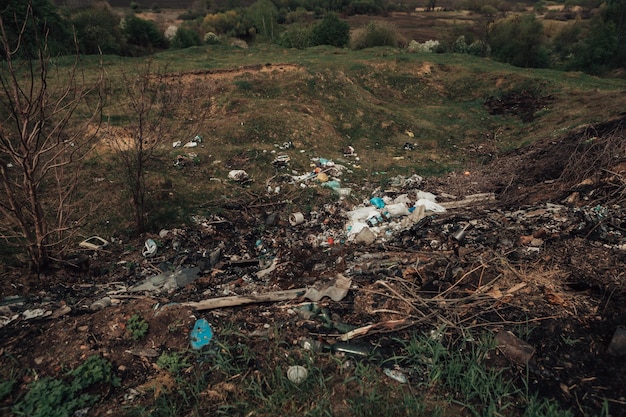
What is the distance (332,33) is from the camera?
1103 inches

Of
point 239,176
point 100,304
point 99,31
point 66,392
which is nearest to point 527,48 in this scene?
point 239,176

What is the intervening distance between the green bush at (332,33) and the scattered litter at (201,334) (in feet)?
97.3

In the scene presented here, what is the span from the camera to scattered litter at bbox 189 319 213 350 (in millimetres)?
2604

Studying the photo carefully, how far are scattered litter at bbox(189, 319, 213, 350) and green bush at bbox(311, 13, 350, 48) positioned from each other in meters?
29.7

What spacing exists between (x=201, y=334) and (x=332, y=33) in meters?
30.1

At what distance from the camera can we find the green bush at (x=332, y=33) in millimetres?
28016

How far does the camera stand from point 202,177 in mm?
7215

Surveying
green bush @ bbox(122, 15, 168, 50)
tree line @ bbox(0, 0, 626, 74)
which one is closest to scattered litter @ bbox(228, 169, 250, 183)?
tree line @ bbox(0, 0, 626, 74)

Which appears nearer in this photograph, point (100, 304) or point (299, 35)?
point (100, 304)

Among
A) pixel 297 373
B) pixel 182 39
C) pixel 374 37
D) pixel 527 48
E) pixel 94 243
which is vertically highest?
pixel 182 39

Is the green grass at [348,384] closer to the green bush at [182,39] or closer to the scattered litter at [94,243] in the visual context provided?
the scattered litter at [94,243]

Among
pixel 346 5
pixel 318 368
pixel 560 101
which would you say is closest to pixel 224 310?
pixel 318 368

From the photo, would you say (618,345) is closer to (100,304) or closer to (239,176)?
(100,304)

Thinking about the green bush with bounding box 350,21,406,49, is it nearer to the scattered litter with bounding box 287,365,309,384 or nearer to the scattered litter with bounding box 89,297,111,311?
the scattered litter with bounding box 89,297,111,311
